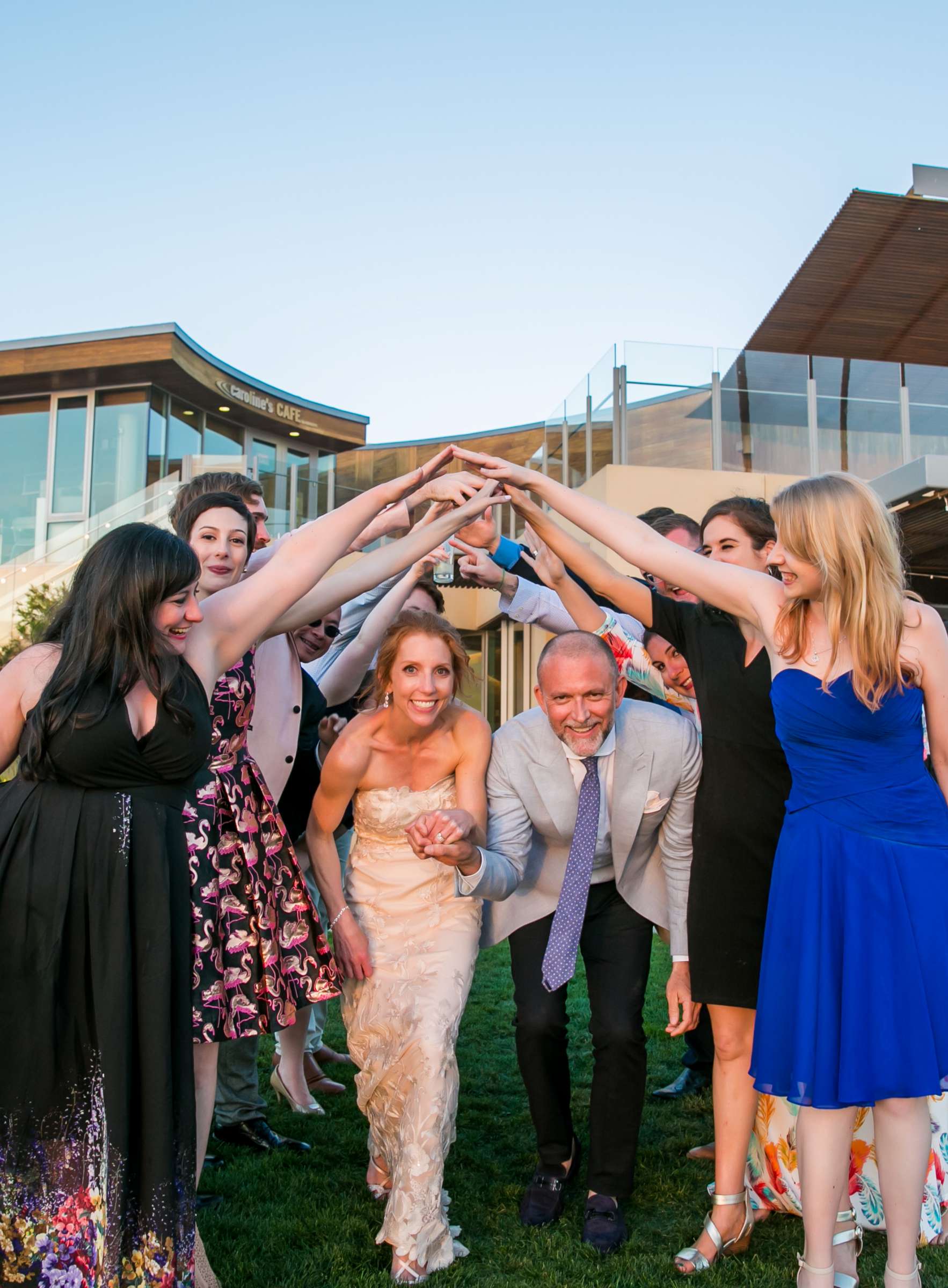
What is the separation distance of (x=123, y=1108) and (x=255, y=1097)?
78.9 inches

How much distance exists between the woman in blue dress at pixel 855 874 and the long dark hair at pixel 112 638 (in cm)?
154

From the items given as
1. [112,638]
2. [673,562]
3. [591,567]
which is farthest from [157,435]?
[112,638]

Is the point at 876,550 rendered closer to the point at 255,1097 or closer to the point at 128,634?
the point at 128,634

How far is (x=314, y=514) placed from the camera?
19297 mm

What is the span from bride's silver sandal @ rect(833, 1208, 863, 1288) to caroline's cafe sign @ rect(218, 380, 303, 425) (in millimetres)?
21360

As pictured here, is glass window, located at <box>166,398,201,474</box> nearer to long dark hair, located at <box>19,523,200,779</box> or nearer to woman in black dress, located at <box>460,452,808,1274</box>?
woman in black dress, located at <box>460,452,808,1274</box>

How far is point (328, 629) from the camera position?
16.0 ft

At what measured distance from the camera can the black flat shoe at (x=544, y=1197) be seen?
136 inches

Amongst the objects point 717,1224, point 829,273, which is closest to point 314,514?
point 829,273

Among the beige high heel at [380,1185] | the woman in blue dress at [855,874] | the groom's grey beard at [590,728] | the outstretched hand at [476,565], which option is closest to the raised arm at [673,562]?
the woman in blue dress at [855,874]

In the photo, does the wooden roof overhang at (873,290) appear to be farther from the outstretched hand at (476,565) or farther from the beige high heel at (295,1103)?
the beige high heel at (295,1103)

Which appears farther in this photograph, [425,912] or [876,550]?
[425,912]

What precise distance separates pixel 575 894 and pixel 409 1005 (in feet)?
2.08

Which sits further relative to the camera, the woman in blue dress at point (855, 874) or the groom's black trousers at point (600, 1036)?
the groom's black trousers at point (600, 1036)
